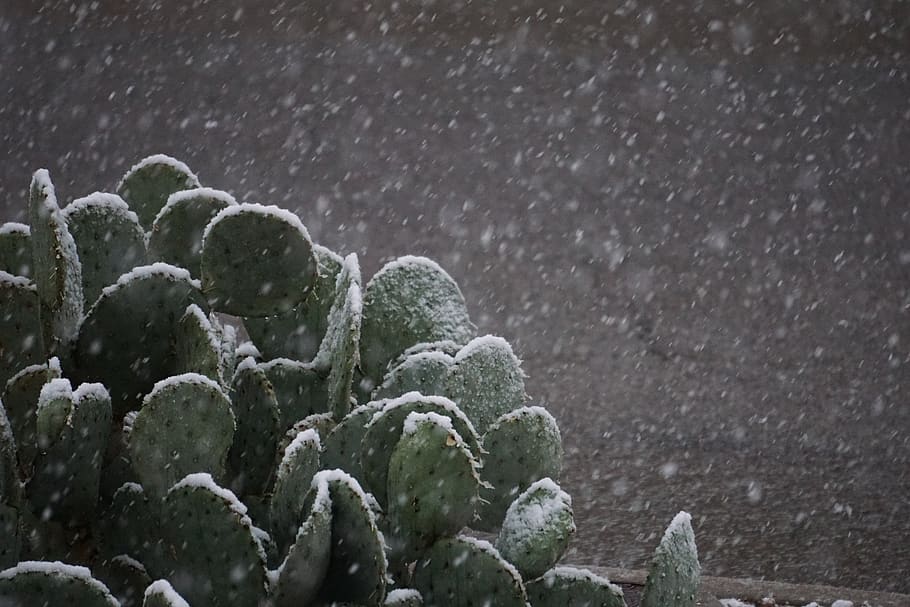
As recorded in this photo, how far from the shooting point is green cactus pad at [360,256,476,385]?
49.0 inches

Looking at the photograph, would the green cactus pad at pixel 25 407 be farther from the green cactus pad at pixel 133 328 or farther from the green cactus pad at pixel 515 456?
the green cactus pad at pixel 515 456

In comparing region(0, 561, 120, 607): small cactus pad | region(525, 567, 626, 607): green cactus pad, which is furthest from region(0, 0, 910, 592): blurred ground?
region(0, 561, 120, 607): small cactus pad

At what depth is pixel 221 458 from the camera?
3.19ft

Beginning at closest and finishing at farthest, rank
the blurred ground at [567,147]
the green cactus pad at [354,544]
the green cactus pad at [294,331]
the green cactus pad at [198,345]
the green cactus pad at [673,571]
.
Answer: the green cactus pad at [354,544] → the green cactus pad at [198,345] → the green cactus pad at [673,571] → the green cactus pad at [294,331] → the blurred ground at [567,147]

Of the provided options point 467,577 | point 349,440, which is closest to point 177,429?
point 349,440

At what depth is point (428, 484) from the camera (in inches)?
37.7

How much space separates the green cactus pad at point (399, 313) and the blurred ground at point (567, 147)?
205 inches

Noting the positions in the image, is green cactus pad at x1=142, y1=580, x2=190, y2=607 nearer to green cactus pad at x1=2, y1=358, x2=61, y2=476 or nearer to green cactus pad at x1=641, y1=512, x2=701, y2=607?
green cactus pad at x1=2, y1=358, x2=61, y2=476

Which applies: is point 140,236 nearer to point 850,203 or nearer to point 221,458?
point 221,458

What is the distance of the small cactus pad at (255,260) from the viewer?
102 centimetres

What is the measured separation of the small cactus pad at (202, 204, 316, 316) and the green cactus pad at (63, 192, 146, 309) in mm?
120

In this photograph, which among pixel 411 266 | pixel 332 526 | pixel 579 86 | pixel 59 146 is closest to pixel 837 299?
pixel 579 86

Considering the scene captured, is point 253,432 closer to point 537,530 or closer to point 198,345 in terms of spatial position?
point 198,345

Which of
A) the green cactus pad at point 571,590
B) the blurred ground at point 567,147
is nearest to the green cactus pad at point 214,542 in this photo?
the green cactus pad at point 571,590
